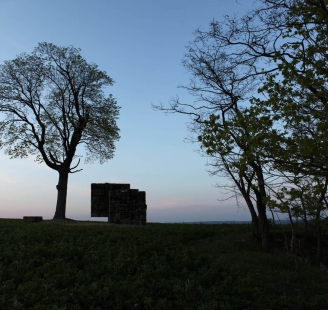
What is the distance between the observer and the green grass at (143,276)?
29.1ft

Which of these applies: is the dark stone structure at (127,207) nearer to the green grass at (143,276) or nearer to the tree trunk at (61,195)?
the tree trunk at (61,195)

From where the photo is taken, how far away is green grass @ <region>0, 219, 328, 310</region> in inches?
349

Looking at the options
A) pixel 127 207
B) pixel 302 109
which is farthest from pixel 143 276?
pixel 127 207

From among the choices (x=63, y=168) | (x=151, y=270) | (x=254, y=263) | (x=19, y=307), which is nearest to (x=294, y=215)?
(x=254, y=263)

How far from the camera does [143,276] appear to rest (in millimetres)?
10312

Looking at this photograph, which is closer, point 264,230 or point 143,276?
point 143,276

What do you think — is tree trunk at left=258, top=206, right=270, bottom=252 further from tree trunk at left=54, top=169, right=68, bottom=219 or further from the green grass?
tree trunk at left=54, top=169, right=68, bottom=219

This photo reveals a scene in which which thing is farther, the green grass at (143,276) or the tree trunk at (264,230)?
the tree trunk at (264,230)

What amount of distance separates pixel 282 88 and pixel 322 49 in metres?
1.84

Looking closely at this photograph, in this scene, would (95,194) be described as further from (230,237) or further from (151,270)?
(151,270)

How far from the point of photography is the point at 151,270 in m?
10.8

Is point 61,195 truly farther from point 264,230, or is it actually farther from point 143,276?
point 143,276

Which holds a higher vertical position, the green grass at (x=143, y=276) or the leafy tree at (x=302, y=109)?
the leafy tree at (x=302, y=109)

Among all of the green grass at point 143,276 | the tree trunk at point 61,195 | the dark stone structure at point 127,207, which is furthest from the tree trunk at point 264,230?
the tree trunk at point 61,195
